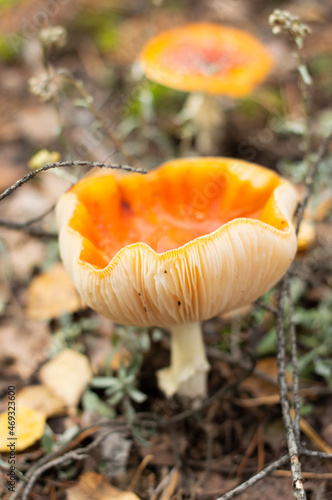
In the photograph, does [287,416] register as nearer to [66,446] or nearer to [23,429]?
[66,446]

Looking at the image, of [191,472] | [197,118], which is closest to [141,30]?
[197,118]

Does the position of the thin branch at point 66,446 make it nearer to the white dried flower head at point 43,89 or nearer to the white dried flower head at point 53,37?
the white dried flower head at point 43,89

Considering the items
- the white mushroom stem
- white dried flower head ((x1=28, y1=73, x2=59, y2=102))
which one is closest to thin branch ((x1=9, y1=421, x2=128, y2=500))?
the white mushroom stem

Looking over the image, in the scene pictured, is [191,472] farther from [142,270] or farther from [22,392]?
[142,270]

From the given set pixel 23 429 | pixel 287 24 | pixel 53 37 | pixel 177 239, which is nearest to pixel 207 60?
pixel 53 37

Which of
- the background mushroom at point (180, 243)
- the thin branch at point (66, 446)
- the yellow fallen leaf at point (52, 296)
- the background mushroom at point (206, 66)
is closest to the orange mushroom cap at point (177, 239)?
the background mushroom at point (180, 243)

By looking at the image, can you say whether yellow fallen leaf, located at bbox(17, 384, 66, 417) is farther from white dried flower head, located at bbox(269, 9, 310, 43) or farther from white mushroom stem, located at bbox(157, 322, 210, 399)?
white dried flower head, located at bbox(269, 9, 310, 43)

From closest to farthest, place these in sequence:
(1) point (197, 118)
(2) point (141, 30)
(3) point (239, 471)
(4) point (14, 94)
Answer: (3) point (239, 471)
(1) point (197, 118)
(4) point (14, 94)
(2) point (141, 30)
